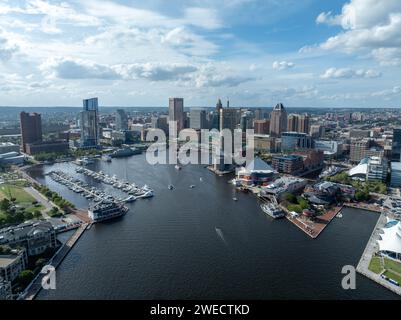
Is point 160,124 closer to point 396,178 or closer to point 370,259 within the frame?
point 396,178

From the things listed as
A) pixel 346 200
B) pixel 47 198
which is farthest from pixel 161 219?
pixel 346 200

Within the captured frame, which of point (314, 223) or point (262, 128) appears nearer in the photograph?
point (314, 223)

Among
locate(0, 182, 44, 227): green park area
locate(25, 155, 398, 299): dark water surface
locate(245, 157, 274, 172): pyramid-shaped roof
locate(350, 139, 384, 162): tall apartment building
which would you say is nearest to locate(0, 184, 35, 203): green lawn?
locate(0, 182, 44, 227): green park area

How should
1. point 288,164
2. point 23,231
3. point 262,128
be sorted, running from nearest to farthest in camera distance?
point 23,231
point 288,164
point 262,128

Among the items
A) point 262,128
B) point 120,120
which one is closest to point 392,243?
point 262,128

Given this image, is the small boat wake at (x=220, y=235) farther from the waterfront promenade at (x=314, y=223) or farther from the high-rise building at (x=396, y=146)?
the high-rise building at (x=396, y=146)

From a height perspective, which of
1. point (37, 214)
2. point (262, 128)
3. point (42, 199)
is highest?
point (262, 128)
